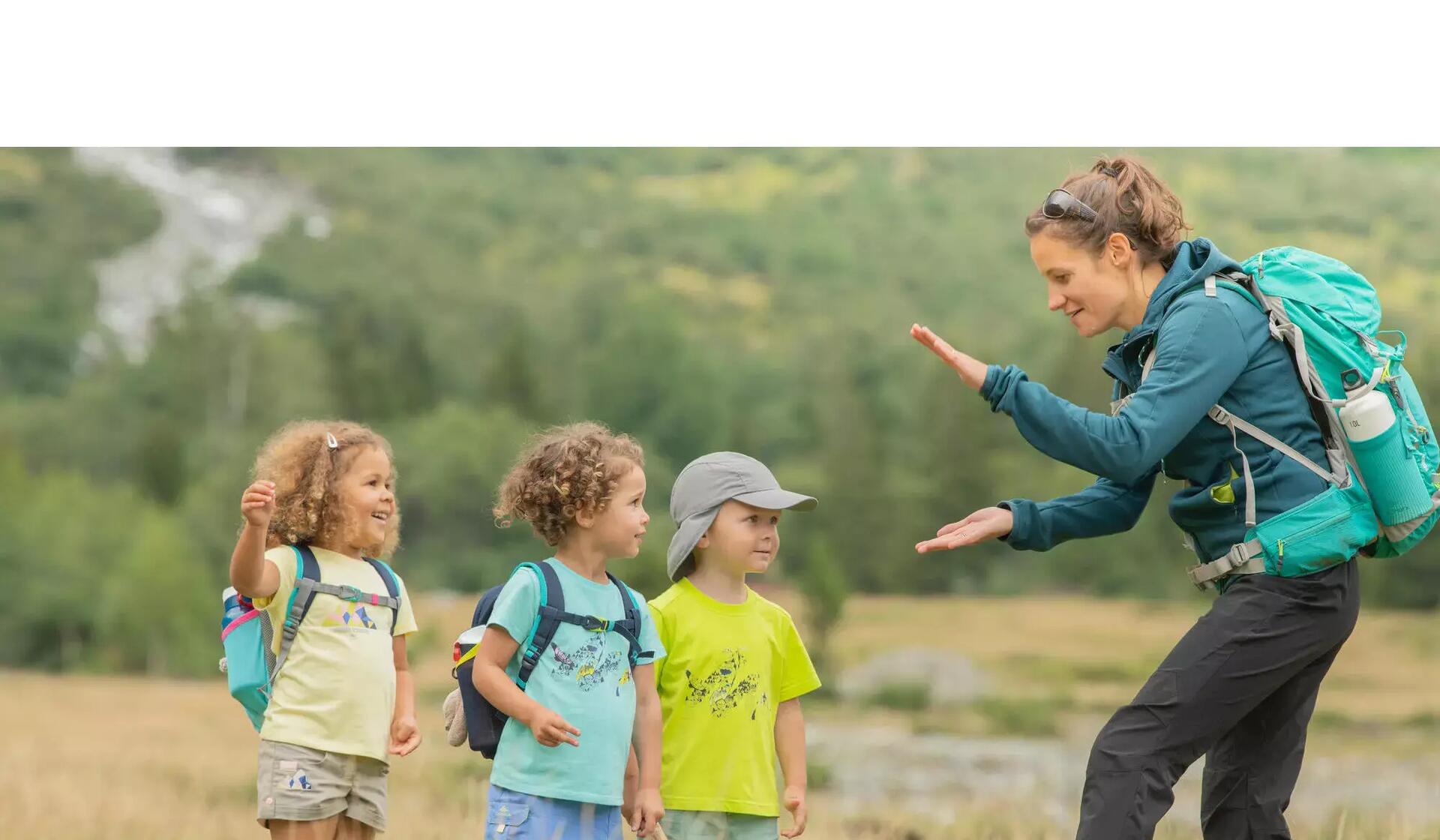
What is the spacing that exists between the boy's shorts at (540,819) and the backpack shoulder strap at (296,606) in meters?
0.67

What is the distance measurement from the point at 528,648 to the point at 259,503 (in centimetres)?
71

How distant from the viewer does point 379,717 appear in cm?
359

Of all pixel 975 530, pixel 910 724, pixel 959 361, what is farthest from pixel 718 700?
pixel 910 724

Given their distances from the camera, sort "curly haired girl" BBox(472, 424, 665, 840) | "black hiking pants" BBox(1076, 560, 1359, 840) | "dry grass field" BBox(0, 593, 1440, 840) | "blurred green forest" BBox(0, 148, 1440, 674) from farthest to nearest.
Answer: "blurred green forest" BBox(0, 148, 1440, 674)
"dry grass field" BBox(0, 593, 1440, 840)
"curly haired girl" BBox(472, 424, 665, 840)
"black hiking pants" BBox(1076, 560, 1359, 840)

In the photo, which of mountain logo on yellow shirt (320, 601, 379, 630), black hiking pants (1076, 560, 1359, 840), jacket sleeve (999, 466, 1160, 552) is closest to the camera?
black hiking pants (1076, 560, 1359, 840)

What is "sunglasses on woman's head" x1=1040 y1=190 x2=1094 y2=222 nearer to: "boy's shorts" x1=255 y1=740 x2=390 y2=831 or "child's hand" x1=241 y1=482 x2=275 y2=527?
"child's hand" x1=241 y1=482 x2=275 y2=527

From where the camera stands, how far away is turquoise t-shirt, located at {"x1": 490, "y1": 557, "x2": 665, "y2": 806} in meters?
3.24

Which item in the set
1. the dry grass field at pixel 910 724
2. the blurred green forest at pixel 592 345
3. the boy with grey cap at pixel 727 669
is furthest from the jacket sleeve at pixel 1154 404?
the blurred green forest at pixel 592 345

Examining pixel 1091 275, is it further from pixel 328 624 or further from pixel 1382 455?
pixel 328 624

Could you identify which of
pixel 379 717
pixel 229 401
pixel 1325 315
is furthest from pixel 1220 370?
pixel 229 401

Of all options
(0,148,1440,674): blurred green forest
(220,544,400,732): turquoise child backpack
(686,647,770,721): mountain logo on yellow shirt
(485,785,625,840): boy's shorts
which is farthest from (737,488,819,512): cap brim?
(0,148,1440,674): blurred green forest

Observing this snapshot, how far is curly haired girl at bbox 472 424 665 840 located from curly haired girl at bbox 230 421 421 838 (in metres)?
0.43

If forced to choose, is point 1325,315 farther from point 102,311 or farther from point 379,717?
point 102,311

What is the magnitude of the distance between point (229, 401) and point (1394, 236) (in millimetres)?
10699
